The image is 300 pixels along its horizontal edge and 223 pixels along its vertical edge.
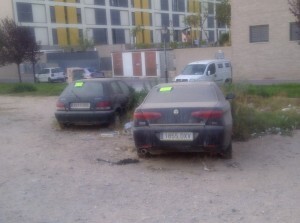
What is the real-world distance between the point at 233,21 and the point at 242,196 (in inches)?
1041

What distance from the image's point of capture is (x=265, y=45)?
2925 cm

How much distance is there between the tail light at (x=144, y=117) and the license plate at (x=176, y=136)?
32 cm

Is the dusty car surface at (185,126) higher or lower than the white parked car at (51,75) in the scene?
higher

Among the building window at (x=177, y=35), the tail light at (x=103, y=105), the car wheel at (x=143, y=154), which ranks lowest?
the car wheel at (x=143, y=154)

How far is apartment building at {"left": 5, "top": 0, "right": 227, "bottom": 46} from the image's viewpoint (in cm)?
5306

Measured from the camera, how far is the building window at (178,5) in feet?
237

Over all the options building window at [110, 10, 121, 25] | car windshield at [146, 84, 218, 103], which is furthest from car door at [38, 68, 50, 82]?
car windshield at [146, 84, 218, 103]

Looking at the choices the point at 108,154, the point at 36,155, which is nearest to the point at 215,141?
the point at 108,154

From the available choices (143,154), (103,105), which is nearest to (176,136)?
(143,154)

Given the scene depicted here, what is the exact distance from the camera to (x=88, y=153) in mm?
8031

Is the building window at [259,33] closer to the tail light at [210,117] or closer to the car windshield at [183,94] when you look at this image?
the car windshield at [183,94]

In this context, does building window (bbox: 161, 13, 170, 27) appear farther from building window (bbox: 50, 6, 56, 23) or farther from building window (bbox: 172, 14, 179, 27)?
building window (bbox: 50, 6, 56, 23)

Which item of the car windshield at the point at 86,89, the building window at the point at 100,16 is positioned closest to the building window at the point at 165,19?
the building window at the point at 100,16

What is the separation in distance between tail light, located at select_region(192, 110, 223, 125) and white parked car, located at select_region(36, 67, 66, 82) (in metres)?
36.6
